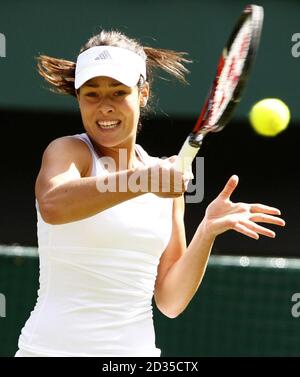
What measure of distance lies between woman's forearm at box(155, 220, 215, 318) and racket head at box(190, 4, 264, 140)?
0.37 meters

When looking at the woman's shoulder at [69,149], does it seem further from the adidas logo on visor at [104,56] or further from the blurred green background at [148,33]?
the blurred green background at [148,33]

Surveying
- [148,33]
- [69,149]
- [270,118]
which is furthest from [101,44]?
[148,33]

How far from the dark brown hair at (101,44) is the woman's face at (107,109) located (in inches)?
5.1

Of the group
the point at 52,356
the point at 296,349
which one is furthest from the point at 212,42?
the point at 52,356

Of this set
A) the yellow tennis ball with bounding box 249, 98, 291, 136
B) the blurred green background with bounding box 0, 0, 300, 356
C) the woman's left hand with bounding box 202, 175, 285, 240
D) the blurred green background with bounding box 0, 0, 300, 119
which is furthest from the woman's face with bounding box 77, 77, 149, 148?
the blurred green background with bounding box 0, 0, 300, 119

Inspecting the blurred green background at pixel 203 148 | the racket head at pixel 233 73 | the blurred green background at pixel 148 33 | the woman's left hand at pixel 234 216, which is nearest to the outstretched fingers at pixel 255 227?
the woman's left hand at pixel 234 216

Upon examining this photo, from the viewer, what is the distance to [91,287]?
107 inches

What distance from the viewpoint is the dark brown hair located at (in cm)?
292

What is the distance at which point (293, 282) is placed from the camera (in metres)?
5.52

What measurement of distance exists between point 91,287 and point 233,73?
0.74 metres

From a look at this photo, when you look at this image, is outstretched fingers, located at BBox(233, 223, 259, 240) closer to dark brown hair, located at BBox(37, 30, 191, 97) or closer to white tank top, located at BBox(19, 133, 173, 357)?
white tank top, located at BBox(19, 133, 173, 357)

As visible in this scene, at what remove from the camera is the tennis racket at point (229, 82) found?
2549 mm

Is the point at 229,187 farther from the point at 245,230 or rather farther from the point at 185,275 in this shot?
the point at 185,275
